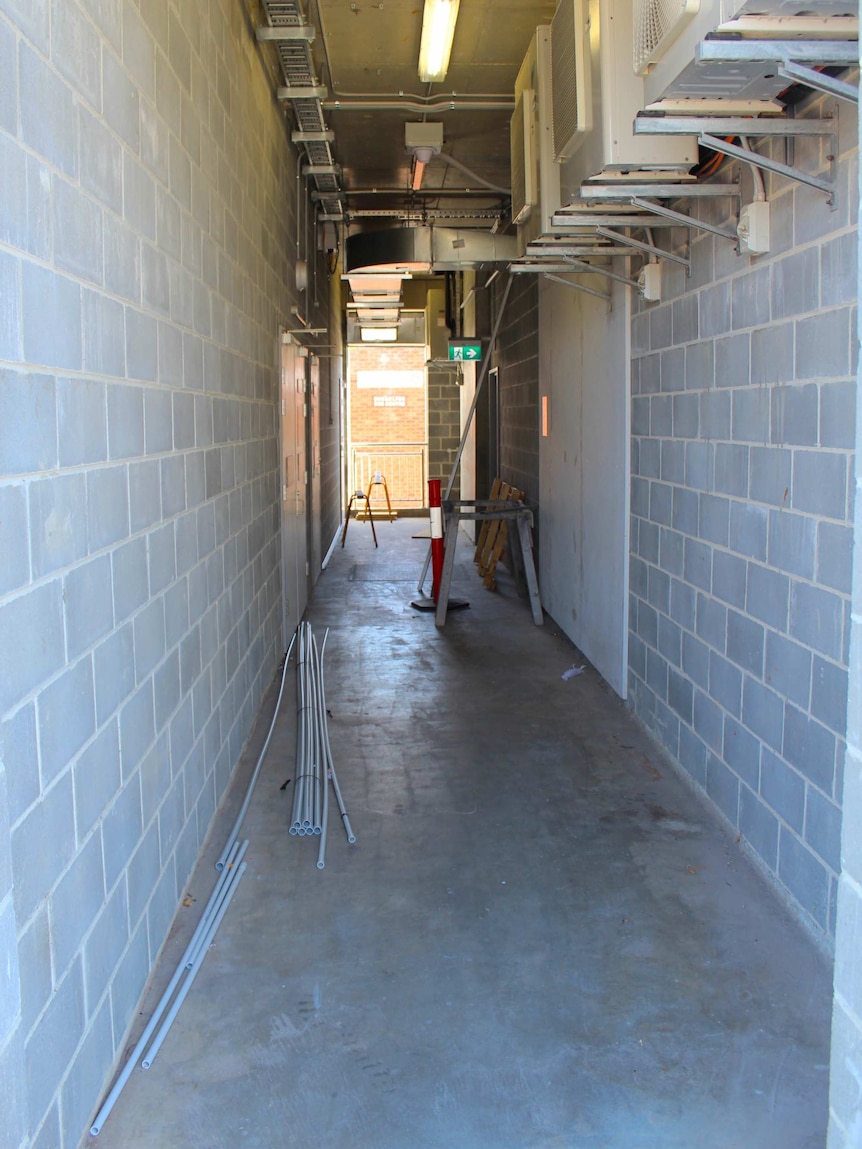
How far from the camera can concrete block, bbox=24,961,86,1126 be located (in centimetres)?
180

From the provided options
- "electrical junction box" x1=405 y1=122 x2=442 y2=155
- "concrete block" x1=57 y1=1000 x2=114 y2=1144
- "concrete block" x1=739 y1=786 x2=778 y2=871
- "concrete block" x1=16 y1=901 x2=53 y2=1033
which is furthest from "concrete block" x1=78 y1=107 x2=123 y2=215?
"electrical junction box" x1=405 y1=122 x2=442 y2=155

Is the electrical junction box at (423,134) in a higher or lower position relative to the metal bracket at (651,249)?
higher

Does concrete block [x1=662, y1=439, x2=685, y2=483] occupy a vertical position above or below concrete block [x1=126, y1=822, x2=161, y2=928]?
above

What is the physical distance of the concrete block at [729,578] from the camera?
3518 mm

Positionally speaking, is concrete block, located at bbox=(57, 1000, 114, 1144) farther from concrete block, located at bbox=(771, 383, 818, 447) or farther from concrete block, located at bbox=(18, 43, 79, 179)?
concrete block, located at bbox=(771, 383, 818, 447)

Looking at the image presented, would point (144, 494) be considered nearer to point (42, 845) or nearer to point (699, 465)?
point (42, 845)

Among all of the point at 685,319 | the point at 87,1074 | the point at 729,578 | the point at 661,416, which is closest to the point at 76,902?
the point at 87,1074

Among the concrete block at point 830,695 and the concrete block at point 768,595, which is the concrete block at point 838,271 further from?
the concrete block at point 830,695

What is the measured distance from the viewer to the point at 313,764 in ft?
14.1

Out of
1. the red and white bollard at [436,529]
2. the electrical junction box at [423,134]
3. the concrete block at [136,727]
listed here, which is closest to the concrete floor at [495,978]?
the concrete block at [136,727]

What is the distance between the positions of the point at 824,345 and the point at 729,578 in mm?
1026

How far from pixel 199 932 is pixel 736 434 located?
7.67ft

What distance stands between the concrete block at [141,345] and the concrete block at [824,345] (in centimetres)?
181

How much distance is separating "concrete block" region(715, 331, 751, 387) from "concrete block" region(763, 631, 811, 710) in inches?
34.8
